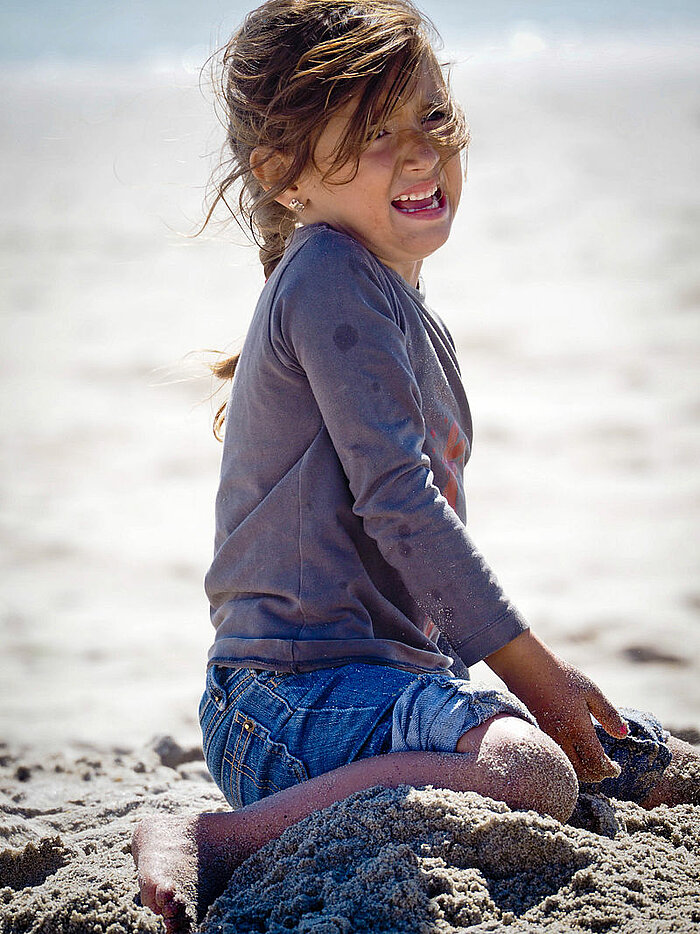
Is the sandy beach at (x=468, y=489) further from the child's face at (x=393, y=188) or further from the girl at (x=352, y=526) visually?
the child's face at (x=393, y=188)

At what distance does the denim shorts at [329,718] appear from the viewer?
1686 mm

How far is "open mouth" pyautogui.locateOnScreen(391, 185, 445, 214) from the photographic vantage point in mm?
1983

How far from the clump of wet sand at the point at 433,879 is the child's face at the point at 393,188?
0.96 meters

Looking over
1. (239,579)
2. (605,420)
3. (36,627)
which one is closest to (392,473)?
(239,579)

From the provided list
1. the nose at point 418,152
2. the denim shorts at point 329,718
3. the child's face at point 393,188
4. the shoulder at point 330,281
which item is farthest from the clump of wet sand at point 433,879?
the nose at point 418,152

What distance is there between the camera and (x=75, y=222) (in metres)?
8.90

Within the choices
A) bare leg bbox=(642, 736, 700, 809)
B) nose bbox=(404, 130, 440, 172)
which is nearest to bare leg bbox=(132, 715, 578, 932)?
bare leg bbox=(642, 736, 700, 809)

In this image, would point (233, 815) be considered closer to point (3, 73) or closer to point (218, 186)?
point (218, 186)

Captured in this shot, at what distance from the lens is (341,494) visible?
1858mm

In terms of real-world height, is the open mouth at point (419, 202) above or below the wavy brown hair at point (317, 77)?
below

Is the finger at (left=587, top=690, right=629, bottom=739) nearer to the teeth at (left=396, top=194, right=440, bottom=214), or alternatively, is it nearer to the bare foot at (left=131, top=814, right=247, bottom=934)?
the bare foot at (left=131, top=814, right=247, bottom=934)

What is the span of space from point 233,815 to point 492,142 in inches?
365

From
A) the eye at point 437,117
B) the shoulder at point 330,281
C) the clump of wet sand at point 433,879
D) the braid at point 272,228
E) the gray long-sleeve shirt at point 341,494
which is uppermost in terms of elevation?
the eye at point 437,117

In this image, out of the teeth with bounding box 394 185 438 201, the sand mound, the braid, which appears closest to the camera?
the sand mound
